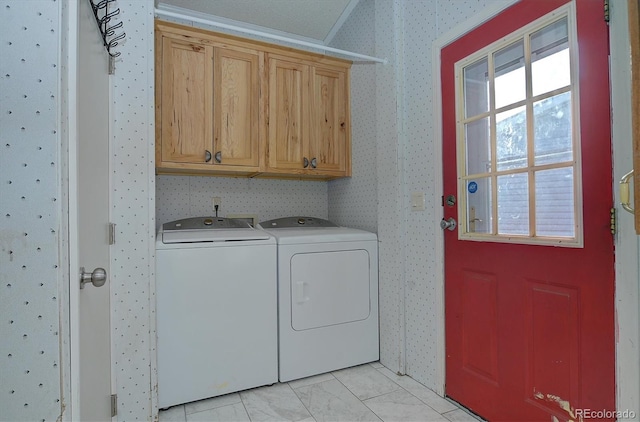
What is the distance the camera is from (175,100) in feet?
A: 6.86

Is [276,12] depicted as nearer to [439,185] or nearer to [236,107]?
[236,107]

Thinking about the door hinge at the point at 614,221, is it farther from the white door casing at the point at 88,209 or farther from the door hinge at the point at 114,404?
the door hinge at the point at 114,404

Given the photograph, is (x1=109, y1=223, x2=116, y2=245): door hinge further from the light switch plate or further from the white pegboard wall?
the light switch plate

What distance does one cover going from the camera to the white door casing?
745mm

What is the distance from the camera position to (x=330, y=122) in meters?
2.59

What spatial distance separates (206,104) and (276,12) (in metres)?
1.06

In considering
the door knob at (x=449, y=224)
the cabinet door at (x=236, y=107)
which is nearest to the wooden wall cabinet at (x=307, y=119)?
the cabinet door at (x=236, y=107)

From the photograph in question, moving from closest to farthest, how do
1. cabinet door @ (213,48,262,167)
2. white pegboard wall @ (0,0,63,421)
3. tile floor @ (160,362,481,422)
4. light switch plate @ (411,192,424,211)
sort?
white pegboard wall @ (0,0,63,421), tile floor @ (160,362,481,422), light switch plate @ (411,192,424,211), cabinet door @ (213,48,262,167)

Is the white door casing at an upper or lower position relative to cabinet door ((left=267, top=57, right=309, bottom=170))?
lower

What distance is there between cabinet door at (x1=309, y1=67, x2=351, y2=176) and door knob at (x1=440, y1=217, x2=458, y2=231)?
104 cm

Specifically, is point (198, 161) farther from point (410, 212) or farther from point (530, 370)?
point (530, 370)

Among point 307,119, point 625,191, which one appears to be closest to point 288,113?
point 307,119

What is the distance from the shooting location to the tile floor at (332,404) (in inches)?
66.1

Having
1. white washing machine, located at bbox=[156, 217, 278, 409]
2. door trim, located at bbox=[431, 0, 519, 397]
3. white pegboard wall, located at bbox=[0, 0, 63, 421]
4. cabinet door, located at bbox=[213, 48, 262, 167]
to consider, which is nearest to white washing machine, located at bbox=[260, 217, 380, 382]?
white washing machine, located at bbox=[156, 217, 278, 409]
